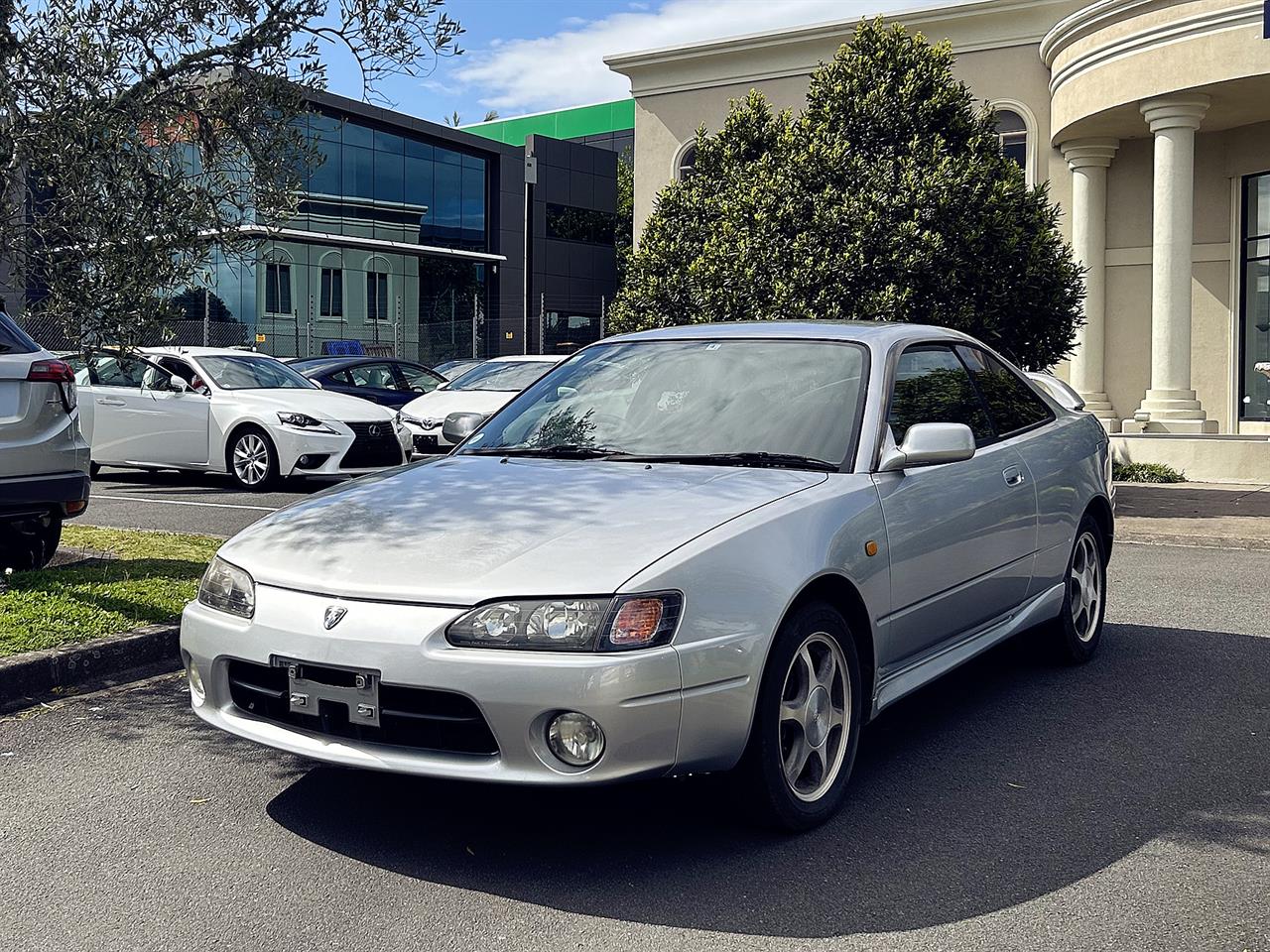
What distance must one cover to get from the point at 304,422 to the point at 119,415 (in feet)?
7.50

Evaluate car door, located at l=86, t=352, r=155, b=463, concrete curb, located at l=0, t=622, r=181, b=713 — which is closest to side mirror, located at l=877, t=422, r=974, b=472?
concrete curb, located at l=0, t=622, r=181, b=713

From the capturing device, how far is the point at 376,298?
46969mm

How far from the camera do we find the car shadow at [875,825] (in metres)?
3.52

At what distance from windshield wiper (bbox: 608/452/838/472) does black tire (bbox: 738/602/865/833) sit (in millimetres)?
625

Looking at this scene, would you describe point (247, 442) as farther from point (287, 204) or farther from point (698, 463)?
point (698, 463)

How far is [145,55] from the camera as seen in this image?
6766mm

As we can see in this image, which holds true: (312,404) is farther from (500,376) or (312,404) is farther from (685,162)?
(685,162)

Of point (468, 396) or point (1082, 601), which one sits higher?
point (468, 396)

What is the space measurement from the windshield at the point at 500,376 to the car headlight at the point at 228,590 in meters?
11.7

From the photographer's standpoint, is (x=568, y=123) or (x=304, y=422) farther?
(x=568, y=123)

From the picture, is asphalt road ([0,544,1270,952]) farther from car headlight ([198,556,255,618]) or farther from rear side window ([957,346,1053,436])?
rear side window ([957,346,1053,436])

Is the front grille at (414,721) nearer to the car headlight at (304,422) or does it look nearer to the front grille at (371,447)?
the car headlight at (304,422)

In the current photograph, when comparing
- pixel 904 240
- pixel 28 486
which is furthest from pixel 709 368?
pixel 904 240

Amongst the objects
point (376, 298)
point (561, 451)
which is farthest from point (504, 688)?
point (376, 298)
